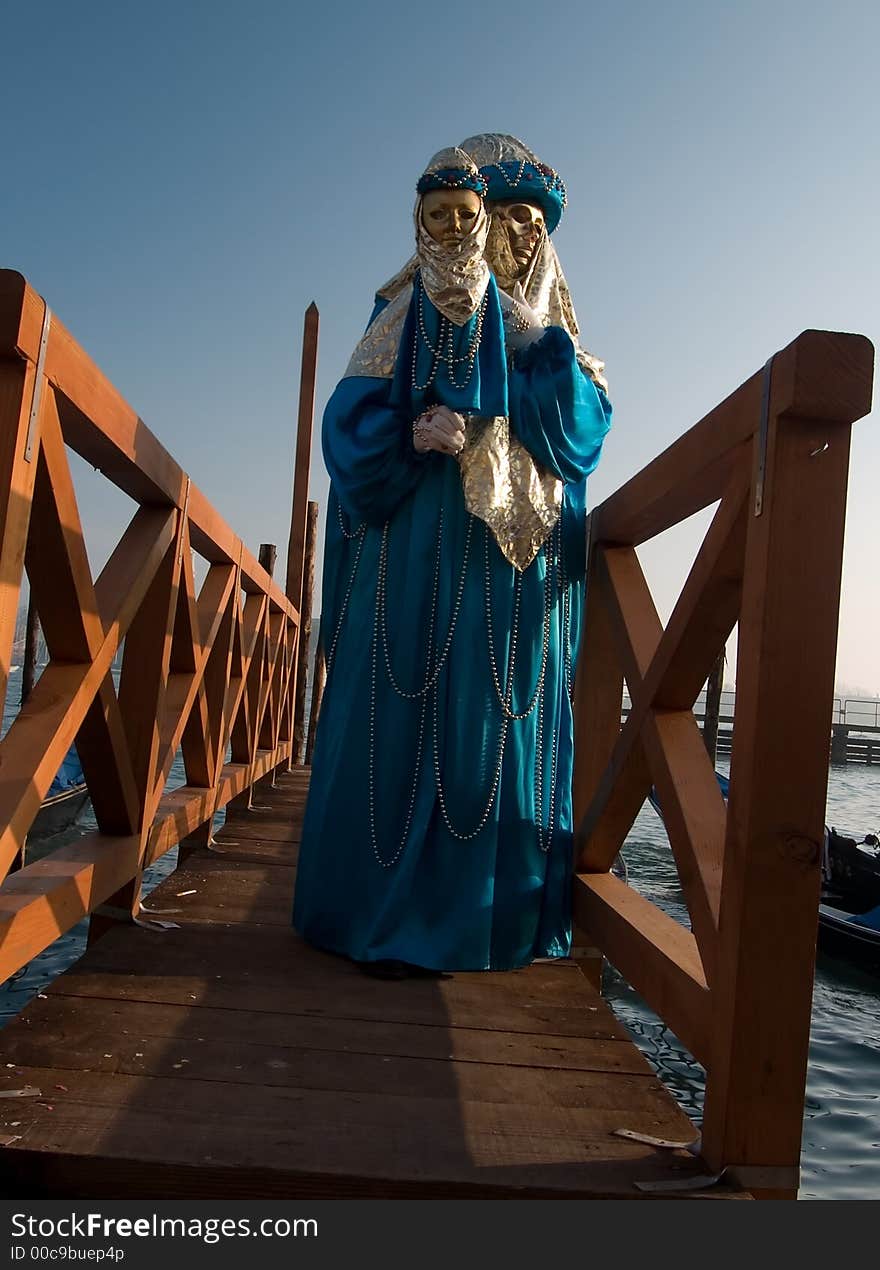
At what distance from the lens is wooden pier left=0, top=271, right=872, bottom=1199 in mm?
1426

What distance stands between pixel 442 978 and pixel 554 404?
1.49m

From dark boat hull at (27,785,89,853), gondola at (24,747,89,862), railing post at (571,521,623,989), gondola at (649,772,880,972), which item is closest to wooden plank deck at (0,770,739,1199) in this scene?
railing post at (571,521,623,989)

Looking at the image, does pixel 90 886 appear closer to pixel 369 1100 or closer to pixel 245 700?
pixel 369 1100

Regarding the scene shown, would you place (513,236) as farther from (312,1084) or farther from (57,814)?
(57,814)

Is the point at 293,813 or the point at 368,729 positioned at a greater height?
the point at 368,729

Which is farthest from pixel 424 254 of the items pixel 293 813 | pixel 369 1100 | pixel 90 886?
pixel 293 813

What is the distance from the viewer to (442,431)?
2.55 m

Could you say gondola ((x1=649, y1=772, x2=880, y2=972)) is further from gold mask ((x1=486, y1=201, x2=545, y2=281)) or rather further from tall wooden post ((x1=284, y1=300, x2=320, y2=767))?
gold mask ((x1=486, y1=201, x2=545, y2=281))

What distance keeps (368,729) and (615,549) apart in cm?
88

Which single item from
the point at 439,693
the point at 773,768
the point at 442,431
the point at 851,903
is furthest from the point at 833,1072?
the point at 773,768

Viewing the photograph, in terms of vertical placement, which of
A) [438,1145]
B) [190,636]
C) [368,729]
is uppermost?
[190,636]

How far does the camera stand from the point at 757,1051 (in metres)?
1.45

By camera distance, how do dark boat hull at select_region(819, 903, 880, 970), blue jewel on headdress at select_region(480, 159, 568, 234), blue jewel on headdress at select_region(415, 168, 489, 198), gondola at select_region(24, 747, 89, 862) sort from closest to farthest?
blue jewel on headdress at select_region(415, 168, 489, 198) < blue jewel on headdress at select_region(480, 159, 568, 234) < dark boat hull at select_region(819, 903, 880, 970) < gondola at select_region(24, 747, 89, 862)

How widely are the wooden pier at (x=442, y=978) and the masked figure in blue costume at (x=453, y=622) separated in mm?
152
